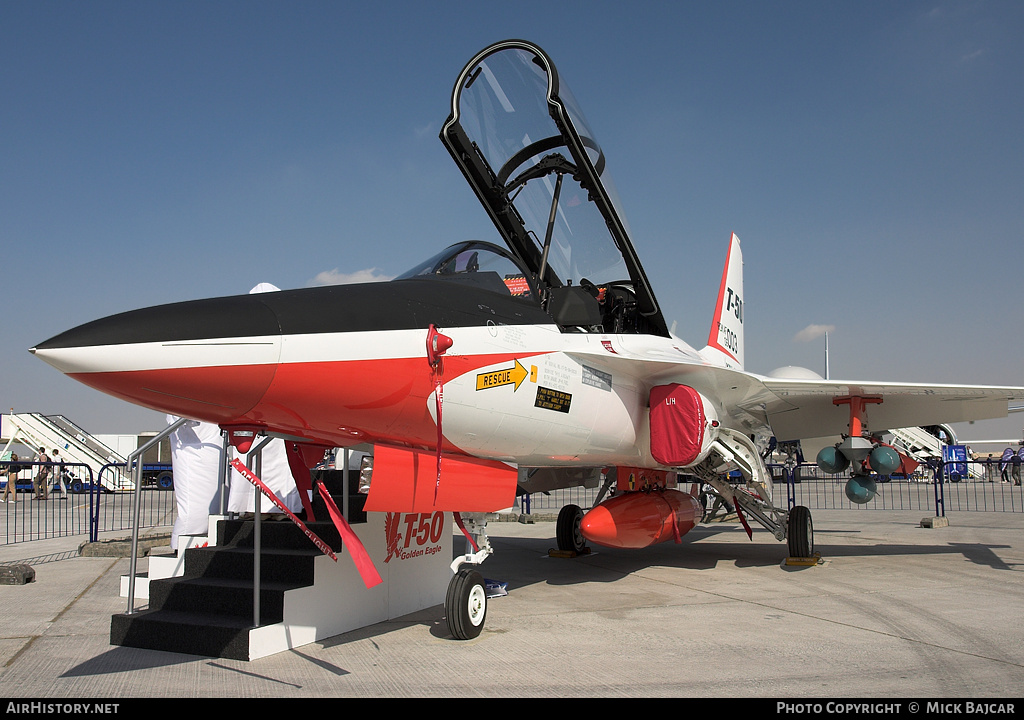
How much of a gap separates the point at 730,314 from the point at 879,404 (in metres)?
3.14

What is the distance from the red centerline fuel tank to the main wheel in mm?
2277

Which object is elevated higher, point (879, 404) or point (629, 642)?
point (879, 404)

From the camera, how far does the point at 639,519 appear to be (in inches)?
281

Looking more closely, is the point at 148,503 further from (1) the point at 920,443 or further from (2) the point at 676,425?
(1) the point at 920,443

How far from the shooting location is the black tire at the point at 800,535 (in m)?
8.13

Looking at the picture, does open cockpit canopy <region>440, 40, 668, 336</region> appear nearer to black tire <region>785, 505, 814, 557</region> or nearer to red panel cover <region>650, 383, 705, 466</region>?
red panel cover <region>650, 383, 705, 466</region>

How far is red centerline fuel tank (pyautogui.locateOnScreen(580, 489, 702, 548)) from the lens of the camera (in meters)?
6.79

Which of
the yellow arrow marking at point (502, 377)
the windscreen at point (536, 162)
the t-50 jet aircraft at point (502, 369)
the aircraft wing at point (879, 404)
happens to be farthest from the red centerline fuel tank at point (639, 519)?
the yellow arrow marking at point (502, 377)

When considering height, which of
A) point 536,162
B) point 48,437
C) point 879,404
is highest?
point 536,162

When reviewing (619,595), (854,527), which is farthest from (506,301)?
(854,527)

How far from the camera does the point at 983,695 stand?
3.29 m

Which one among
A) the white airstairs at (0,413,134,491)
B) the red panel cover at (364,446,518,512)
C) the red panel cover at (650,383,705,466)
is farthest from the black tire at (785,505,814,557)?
the white airstairs at (0,413,134,491)

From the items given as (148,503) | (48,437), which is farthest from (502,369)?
(48,437)

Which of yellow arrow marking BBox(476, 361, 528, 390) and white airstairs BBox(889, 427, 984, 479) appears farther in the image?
white airstairs BBox(889, 427, 984, 479)
